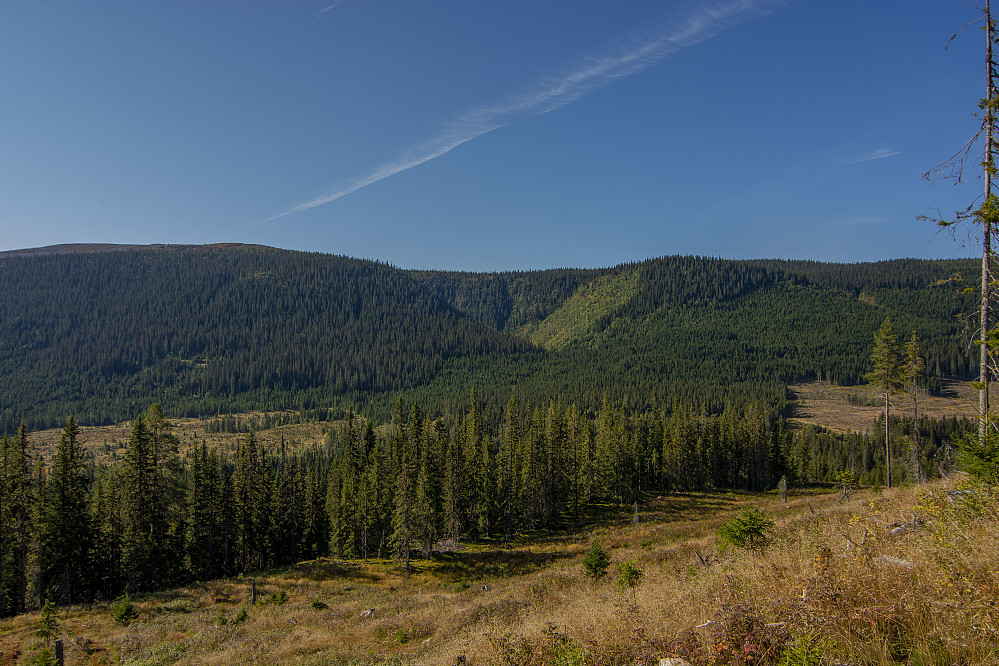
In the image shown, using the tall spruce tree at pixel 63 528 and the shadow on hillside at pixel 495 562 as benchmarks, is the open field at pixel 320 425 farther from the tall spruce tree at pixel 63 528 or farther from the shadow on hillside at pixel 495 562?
the shadow on hillside at pixel 495 562

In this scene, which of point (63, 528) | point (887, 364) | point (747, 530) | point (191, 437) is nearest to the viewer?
point (747, 530)

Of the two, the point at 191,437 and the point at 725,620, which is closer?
the point at 725,620

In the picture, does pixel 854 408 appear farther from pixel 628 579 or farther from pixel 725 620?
pixel 725 620

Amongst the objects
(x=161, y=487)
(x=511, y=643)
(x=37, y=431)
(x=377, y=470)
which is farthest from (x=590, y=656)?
(x=37, y=431)

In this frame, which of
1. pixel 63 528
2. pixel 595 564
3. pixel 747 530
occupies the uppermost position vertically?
pixel 747 530

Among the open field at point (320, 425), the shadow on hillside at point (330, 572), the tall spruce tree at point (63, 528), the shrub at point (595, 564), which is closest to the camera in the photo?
the shrub at point (595, 564)

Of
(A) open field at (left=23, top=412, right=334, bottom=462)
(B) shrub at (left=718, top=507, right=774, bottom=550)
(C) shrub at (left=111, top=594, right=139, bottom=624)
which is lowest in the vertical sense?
(A) open field at (left=23, top=412, right=334, bottom=462)

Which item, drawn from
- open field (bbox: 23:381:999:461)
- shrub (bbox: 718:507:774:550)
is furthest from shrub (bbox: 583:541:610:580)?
open field (bbox: 23:381:999:461)

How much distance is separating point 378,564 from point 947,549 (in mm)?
49777

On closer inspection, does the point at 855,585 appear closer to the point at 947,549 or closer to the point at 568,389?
the point at 947,549

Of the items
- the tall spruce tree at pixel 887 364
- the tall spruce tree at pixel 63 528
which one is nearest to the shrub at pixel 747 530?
the tall spruce tree at pixel 887 364

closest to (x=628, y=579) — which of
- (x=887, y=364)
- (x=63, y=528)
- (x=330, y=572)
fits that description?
(x=330, y=572)

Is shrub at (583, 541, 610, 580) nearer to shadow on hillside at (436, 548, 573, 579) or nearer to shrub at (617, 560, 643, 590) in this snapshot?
shrub at (617, 560, 643, 590)

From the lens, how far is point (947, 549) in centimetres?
746
